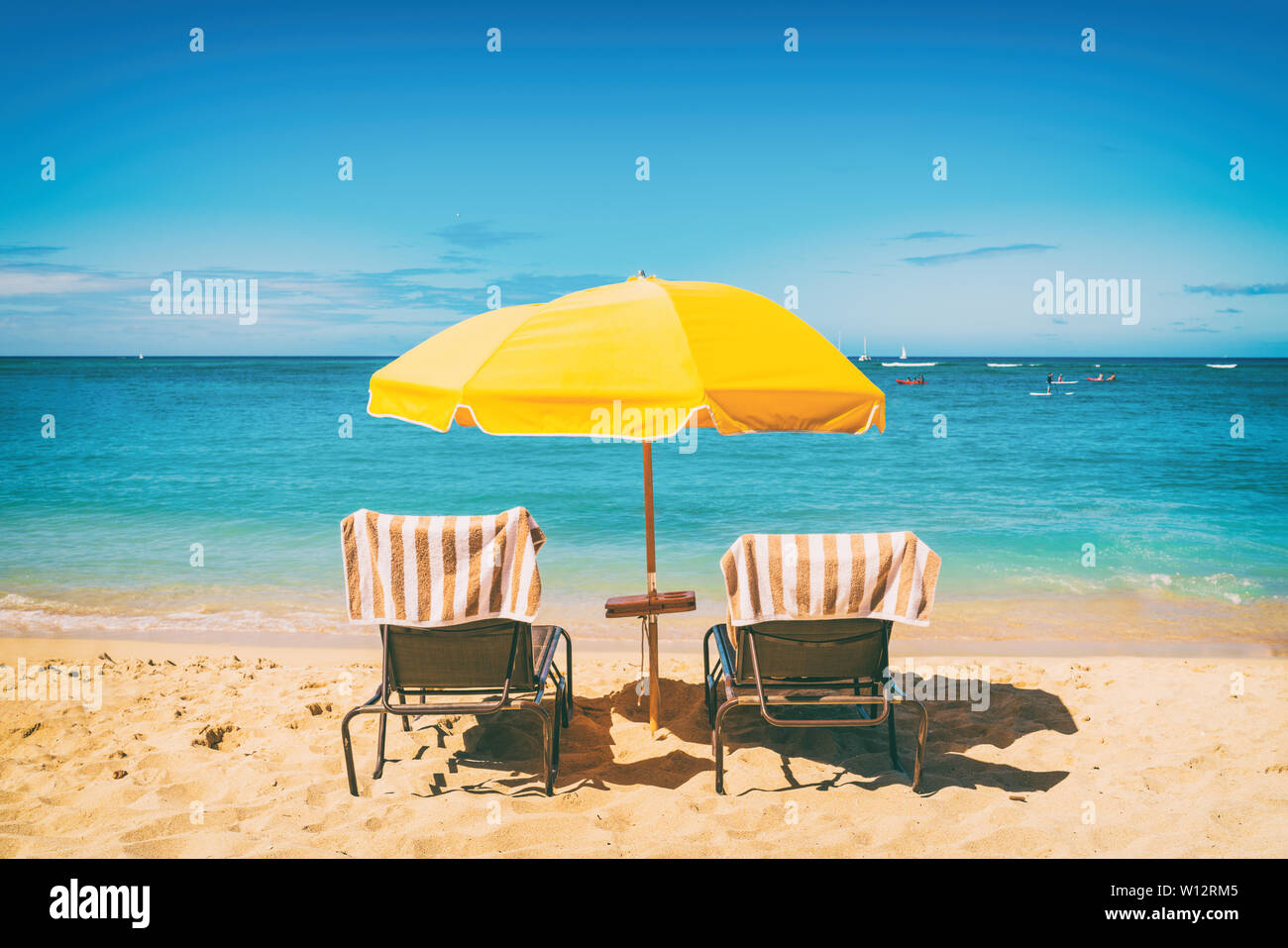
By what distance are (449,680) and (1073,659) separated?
475 cm

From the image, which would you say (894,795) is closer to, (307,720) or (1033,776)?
(1033,776)

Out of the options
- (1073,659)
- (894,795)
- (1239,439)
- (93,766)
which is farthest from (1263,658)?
(1239,439)

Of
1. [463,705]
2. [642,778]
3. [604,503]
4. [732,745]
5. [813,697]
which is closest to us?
[463,705]

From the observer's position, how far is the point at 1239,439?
25484mm

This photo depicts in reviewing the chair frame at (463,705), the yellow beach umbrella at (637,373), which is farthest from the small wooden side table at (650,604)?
the yellow beach umbrella at (637,373)

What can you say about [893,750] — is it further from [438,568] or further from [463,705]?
[438,568]

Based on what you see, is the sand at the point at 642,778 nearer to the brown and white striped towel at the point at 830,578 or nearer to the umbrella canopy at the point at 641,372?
the brown and white striped towel at the point at 830,578

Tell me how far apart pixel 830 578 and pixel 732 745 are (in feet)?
4.09

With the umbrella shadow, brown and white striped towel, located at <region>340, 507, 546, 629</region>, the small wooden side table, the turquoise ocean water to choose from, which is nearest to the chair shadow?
the umbrella shadow

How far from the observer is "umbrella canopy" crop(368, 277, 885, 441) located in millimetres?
3025

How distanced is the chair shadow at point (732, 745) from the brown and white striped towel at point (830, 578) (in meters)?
0.89

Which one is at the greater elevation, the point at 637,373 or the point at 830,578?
the point at 637,373

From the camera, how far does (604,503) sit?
46.6 feet

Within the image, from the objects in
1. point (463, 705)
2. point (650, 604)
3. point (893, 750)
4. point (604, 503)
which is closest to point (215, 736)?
point (463, 705)
